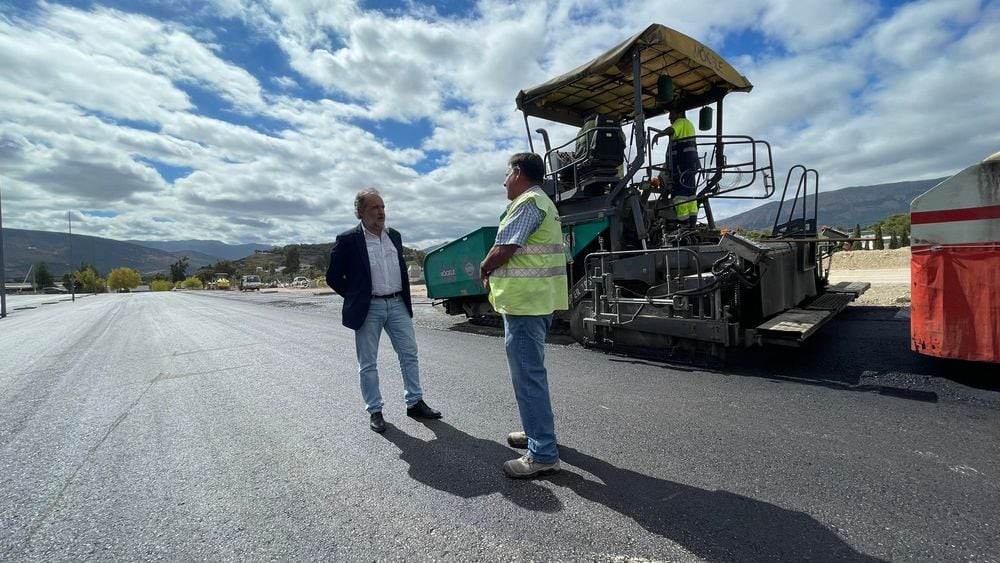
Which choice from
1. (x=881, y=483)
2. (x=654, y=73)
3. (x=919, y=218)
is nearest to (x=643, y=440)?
(x=881, y=483)

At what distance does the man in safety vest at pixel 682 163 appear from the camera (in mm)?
5770

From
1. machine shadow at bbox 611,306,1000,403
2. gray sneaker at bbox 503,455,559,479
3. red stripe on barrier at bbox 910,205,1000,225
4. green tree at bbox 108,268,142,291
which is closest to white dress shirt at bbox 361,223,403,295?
gray sneaker at bbox 503,455,559,479

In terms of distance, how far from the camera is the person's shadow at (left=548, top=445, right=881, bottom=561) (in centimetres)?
174

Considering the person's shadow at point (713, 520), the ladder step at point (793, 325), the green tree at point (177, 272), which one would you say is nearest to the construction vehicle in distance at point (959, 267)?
the ladder step at point (793, 325)

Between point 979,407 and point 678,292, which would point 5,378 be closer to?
point 678,292

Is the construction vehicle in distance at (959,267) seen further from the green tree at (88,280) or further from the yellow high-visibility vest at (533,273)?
the green tree at (88,280)

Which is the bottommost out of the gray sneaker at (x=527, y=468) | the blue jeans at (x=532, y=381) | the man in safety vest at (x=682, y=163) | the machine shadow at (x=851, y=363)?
the gray sneaker at (x=527, y=468)

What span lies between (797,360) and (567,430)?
9.39 feet

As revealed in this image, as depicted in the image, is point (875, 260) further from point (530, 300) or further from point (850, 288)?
point (530, 300)

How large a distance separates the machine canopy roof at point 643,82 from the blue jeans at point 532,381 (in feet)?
12.3

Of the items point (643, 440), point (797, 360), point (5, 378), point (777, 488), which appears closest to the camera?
point (777, 488)

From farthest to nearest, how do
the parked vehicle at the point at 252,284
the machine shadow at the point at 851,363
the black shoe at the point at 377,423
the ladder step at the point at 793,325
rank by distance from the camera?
the parked vehicle at the point at 252,284, the ladder step at the point at 793,325, the machine shadow at the point at 851,363, the black shoe at the point at 377,423

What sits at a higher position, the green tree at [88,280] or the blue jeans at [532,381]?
the green tree at [88,280]

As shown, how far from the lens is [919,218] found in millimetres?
3635
